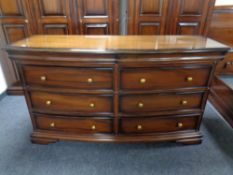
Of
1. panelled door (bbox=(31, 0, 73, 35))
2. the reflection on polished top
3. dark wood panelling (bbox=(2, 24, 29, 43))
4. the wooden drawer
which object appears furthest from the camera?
the wooden drawer

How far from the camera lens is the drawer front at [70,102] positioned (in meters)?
1.44

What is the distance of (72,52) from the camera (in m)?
1.23

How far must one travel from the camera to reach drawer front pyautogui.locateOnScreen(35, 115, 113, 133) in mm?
1553

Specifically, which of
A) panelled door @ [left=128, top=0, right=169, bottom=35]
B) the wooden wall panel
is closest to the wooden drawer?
the wooden wall panel

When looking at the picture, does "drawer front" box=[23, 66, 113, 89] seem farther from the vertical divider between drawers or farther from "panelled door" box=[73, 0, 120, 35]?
"panelled door" box=[73, 0, 120, 35]

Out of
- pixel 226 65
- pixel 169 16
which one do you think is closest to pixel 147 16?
pixel 169 16

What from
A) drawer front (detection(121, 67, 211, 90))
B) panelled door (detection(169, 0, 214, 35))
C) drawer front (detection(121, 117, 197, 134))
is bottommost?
drawer front (detection(121, 117, 197, 134))

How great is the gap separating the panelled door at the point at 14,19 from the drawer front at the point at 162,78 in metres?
1.64

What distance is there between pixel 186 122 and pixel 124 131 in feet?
1.95

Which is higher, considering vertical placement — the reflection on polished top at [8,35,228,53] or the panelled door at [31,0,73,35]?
the panelled door at [31,0,73,35]

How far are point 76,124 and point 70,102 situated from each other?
0.79ft

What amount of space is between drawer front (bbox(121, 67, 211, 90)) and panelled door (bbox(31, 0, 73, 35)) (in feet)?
4.24

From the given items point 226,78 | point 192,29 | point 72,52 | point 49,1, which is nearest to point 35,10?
point 49,1

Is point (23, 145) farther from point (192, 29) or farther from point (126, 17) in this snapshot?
point (192, 29)
